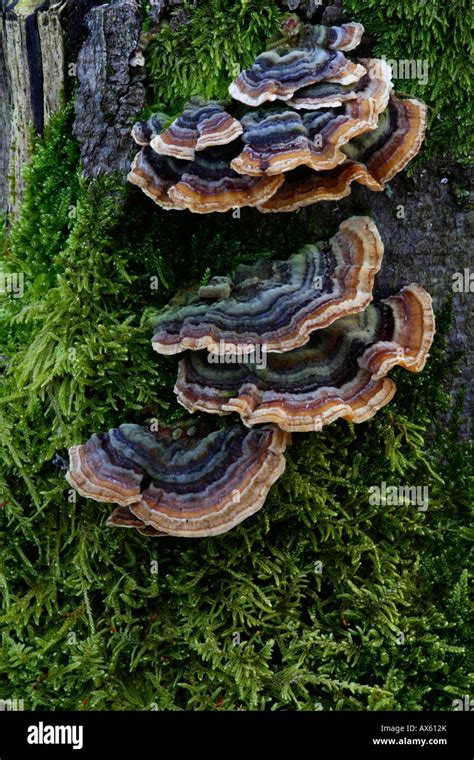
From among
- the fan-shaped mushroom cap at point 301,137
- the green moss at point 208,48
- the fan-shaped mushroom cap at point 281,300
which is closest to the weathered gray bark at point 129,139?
the green moss at point 208,48

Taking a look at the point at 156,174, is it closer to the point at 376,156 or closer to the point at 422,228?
the point at 376,156

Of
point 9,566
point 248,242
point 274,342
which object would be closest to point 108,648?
point 9,566

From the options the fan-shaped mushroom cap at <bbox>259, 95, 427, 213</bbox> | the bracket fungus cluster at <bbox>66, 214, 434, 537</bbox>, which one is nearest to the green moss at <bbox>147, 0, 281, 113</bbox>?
the bracket fungus cluster at <bbox>66, 214, 434, 537</bbox>

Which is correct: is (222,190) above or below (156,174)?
below

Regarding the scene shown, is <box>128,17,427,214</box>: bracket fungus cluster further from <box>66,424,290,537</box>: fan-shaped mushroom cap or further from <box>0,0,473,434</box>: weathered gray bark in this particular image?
<box>66,424,290,537</box>: fan-shaped mushroom cap

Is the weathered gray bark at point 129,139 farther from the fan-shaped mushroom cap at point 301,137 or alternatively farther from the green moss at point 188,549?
the fan-shaped mushroom cap at point 301,137

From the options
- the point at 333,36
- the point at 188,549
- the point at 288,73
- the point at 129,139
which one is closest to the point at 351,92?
the point at 288,73
